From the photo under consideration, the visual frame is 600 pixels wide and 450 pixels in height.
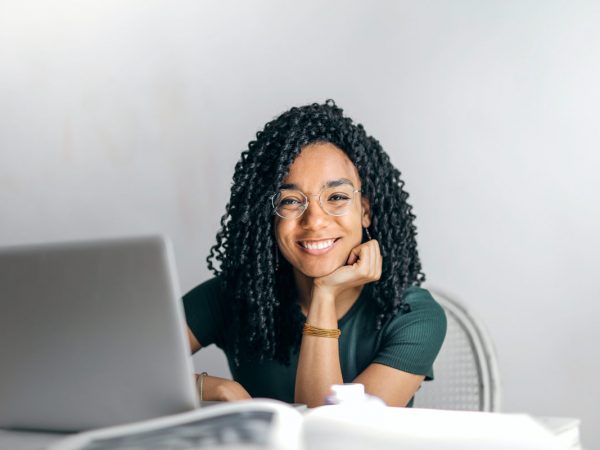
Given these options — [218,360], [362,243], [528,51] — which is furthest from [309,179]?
[218,360]

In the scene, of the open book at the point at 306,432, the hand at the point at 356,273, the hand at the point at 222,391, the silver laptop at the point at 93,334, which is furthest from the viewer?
the hand at the point at 356,273

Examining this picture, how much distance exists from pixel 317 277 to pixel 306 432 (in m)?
0.87

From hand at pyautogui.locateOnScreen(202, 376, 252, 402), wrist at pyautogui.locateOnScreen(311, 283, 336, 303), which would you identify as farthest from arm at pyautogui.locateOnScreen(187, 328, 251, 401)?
wrist at pyautogui.locateOnScreen(311, 283, 336, 303)

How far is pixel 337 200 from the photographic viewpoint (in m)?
1.73

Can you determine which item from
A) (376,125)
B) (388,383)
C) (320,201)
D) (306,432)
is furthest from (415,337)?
(376,125)

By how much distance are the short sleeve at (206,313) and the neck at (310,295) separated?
19 cm

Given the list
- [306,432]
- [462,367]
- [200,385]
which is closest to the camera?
[306,432]

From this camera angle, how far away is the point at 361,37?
2.56m

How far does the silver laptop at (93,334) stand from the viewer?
3.09 ft

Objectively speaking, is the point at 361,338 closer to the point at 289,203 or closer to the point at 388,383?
the point at 388,383

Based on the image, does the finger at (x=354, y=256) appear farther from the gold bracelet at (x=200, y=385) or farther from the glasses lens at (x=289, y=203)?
the gold bracelet at (x=200, y=385)

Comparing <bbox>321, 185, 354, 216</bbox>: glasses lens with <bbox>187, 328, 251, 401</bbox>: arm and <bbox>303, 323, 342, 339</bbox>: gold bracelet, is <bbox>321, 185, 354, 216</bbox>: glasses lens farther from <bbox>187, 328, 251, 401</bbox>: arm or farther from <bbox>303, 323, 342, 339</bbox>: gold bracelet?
<bbox>187, 328, 251, 401</bbox>: arm

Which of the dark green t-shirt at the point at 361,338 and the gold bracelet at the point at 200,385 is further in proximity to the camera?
the dark green t-shirt at the point at 361,338

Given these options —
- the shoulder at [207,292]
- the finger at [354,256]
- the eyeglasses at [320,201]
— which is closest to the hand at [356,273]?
the finger at [354,256]
